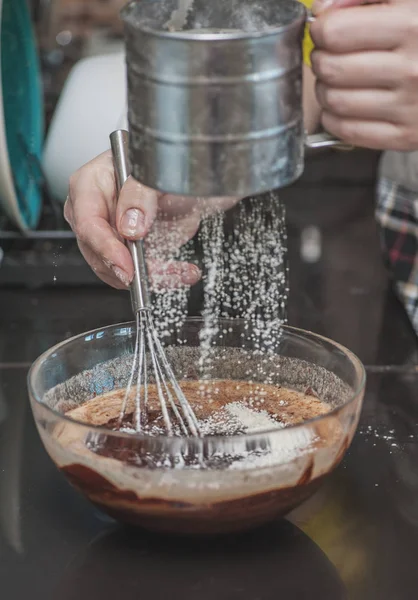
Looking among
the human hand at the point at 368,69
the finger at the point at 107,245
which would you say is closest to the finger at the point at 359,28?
the human hand at the point at 368,69

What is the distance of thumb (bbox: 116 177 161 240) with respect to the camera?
92cm

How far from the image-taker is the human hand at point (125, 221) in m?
0.93

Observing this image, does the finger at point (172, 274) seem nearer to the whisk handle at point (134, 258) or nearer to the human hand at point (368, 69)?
the whisk handle at point (134, 258)

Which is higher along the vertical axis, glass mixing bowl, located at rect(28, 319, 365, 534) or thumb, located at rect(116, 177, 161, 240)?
thumb, located at rect(116, 177, 161, 240)

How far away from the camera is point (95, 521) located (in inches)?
30.7

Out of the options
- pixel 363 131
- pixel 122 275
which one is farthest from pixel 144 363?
pixel 363 131

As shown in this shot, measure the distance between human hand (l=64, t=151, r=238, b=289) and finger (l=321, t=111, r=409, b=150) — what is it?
0.93 ft

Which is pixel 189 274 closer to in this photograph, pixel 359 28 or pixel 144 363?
pixel 144 363

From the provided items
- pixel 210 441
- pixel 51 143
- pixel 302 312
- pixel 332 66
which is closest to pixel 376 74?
pixel 332 66

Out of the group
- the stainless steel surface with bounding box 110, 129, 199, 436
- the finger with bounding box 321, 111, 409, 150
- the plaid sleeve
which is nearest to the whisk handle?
the stainless steel surface with bounding box 110, 129, 199, 436

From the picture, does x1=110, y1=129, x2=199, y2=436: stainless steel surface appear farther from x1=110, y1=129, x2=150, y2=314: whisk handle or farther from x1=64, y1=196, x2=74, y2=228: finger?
x1=64, y1=196, x2=74, y2=228: finger

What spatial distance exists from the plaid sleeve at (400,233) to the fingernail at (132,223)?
0.59m

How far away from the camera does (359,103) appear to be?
2.19 ft

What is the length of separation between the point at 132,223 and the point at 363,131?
1.02 ft
